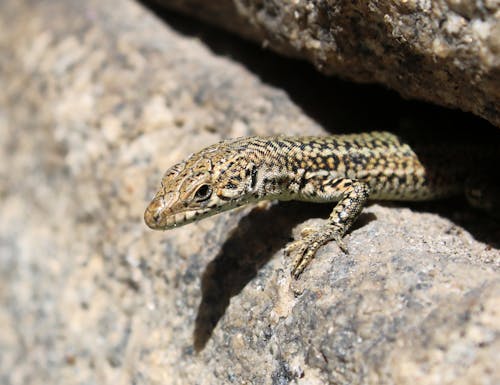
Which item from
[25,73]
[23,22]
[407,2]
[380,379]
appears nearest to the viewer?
[380,379]

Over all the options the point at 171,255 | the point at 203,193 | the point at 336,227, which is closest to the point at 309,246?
the point at 336,227

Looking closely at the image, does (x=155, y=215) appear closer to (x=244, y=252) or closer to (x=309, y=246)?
(x=244, y=252)

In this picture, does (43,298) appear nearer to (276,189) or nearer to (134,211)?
(134,211)

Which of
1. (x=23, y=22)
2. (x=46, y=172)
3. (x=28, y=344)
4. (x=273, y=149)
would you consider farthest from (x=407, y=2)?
(x=23, y=22)

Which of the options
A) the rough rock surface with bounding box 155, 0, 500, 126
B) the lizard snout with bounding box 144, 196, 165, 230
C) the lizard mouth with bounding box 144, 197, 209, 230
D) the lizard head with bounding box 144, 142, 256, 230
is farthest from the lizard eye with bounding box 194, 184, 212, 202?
the rough rock surface with bounding box 155, 0, 500, 126

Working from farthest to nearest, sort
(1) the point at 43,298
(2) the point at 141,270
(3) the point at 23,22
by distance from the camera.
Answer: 1. (3) the point at 23,22
2. (1) the point at 43,298
3. (2) the point at 141,270

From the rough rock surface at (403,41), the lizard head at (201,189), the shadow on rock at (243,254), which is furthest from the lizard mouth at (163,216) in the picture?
the rough rock surface at (403,41)

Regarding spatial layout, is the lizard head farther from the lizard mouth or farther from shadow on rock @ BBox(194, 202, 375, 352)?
shadow on rock @ BBox(194, 202, 375, 352)
